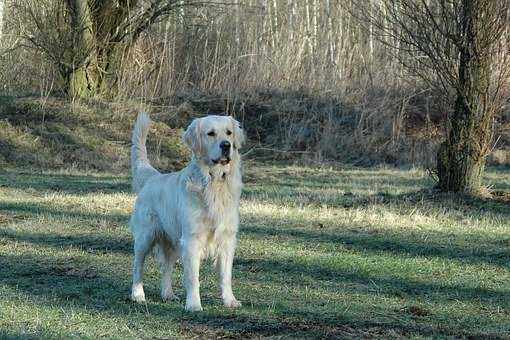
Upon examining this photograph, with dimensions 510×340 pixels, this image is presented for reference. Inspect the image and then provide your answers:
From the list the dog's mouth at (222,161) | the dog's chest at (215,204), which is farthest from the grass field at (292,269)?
the dog's mouth at (222,161)

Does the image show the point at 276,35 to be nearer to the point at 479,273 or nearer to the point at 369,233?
the point at 369,233

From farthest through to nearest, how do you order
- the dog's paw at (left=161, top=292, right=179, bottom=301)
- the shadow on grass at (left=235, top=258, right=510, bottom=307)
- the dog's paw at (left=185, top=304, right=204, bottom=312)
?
the shadow on grass at (left=235, top=258, right=510, bottom=307), the dog's paw at (left=161, top=292, right=179, bottom=301), the dog's paw at (left=185, top=304, right=204, bottom=312)

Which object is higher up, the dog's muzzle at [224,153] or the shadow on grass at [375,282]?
the dog's muzzle at [224,153]

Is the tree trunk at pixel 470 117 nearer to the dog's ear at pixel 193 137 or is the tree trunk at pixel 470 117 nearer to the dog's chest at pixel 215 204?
the dog's ear at pixel 193 137

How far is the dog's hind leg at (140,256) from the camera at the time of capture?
727 centimetres

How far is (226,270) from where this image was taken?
6.95 metres

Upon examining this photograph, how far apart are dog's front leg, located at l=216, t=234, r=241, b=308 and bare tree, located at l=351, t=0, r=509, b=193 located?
664 centimetres

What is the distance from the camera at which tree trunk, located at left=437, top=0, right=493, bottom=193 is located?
41.3 feet

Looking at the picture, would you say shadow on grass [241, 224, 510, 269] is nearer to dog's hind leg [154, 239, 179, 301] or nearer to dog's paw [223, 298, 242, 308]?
dog's hind leg [154, 239, 179, 301]

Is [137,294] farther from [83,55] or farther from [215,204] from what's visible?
[83,55]

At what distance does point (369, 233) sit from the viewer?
10.6m

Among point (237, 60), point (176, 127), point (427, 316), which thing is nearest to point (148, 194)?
point (427, 316)

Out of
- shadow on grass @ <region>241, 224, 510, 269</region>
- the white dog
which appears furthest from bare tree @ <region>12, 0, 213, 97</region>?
the white dog

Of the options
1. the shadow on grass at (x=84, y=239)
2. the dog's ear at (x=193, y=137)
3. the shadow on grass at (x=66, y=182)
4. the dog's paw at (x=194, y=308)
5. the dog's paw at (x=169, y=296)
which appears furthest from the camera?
the shadow on grass at (x=66, y=182)
